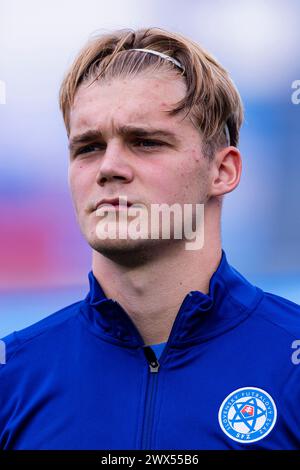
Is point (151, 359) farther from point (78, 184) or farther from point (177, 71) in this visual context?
point (177, 71)

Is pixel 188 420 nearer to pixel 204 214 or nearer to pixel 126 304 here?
pixel 126 304

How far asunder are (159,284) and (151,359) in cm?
23

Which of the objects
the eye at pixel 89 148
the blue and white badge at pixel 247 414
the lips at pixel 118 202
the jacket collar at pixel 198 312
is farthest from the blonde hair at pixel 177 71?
the blue and white badge at pixel 247 414

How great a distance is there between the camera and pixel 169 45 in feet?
6.98

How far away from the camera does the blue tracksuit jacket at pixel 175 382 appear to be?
1.83 m

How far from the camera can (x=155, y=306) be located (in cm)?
200

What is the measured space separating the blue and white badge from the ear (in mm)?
634

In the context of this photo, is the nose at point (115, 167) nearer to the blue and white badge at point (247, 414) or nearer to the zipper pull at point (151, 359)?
the zipper pull at point (151, 359)

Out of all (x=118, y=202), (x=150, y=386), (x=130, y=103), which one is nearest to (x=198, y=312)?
(x=150, y=386)

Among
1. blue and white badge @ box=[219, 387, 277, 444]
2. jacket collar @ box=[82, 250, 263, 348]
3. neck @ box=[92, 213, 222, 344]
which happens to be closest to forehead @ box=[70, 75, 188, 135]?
neck @ box=[92, 213, 222, 344]

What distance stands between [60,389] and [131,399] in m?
0.25

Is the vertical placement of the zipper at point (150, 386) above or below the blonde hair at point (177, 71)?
below
